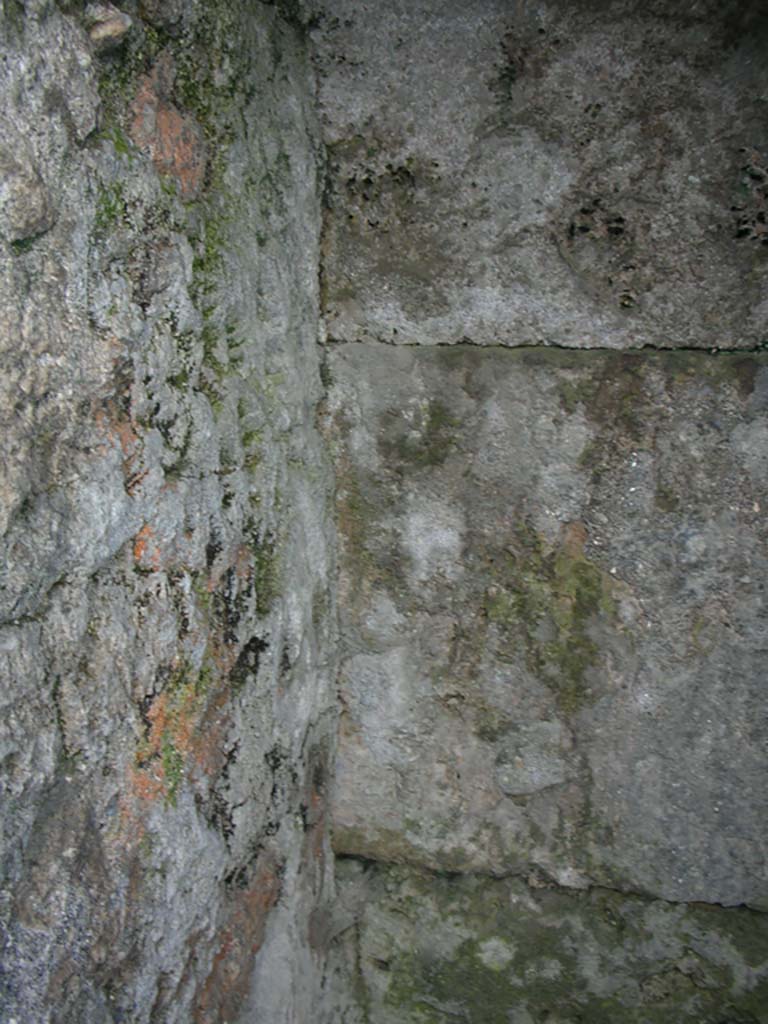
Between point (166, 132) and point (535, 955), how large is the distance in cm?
143

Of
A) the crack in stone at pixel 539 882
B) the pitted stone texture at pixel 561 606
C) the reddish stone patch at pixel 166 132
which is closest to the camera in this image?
the reddish stone patch at pixel 166 132

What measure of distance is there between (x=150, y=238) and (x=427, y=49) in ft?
1.81

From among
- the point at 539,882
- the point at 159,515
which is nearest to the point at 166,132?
the point at 159,515

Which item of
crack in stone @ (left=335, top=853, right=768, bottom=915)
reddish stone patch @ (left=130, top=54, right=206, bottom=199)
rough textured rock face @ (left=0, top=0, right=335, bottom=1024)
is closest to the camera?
rough textured rock face @ (left=0, top=0, right=335, bottom=1024)

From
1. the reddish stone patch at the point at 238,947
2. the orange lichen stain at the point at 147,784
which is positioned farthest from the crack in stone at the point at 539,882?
the orange lichen stain at the point at 147,784

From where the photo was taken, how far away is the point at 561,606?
1.50 m

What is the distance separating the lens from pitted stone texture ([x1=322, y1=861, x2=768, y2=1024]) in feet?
5.08

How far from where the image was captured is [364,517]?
1552mm

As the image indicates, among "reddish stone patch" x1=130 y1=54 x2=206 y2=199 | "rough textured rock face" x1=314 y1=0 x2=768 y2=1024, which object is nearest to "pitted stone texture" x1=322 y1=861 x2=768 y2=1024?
"rough textured rock face" x1=314 y1=0 x2=768 y2=1024

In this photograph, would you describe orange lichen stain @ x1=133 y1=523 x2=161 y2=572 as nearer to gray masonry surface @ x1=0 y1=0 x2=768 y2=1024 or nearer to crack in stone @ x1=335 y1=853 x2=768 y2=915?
gray masonry surface @ x1=0 y1=0 x2=768 y2=1024

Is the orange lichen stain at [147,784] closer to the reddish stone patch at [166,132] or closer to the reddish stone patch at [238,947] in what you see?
the reddish stone patch at [238,947]

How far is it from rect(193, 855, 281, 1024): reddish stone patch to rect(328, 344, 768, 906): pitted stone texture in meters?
0.29

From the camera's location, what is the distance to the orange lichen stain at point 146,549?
3.61ft

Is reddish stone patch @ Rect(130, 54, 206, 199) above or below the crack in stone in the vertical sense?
above
